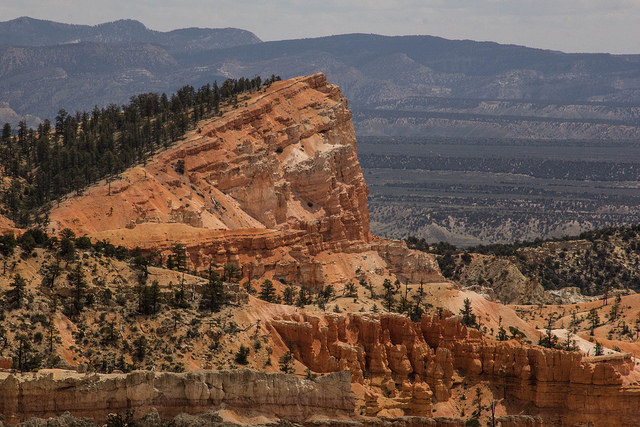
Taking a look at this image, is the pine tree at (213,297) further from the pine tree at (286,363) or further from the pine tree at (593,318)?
the pine tree at (593,318)

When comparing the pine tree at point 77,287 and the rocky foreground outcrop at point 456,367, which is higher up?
the pine tree at point 77,287

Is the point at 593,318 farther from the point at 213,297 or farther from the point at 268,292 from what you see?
the point at 213,297

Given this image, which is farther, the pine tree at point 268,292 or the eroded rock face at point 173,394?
the pine tree at point 268,292

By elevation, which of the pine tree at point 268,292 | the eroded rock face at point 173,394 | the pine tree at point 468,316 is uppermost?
the eroded rock face at point 173,394

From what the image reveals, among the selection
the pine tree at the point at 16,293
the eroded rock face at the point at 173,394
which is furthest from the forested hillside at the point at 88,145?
the eroded rock face at the point at 173,394

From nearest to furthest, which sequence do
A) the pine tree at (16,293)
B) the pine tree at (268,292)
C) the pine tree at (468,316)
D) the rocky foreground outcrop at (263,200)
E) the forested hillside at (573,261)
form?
the pine tree at (16,293)
the pine tree at (268,292)
the pine tree at (468,316)
the rocky foreground outcrop at (263,200)
the forested hillside at (573,261)

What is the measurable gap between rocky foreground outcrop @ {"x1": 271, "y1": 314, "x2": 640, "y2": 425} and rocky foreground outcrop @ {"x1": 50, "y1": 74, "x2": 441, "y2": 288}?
26.1m

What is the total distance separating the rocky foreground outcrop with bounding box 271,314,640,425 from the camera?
4043 inches

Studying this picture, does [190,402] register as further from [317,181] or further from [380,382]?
[317,181]

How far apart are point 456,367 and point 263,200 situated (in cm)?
5509

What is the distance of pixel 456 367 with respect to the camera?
108375mm

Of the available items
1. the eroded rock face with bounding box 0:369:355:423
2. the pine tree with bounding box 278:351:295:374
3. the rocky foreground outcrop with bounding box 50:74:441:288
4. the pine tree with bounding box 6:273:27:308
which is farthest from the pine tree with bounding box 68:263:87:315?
the rocky foreground outcrop with bounding box 50:74:441:288

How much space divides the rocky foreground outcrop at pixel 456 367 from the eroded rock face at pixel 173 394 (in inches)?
469

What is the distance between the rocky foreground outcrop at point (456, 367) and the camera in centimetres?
10269
